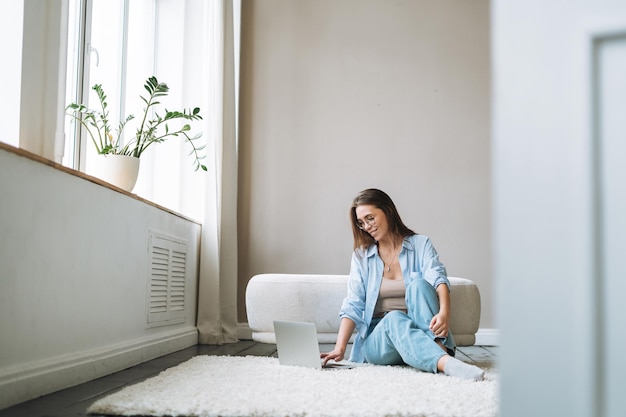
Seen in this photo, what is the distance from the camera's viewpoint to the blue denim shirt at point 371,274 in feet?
8.54

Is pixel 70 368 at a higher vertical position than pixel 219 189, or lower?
lower

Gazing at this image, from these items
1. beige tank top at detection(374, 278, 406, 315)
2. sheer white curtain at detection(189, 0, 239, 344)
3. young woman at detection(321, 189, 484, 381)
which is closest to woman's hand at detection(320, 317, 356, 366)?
young woman at detection(321, 189, 484, 381)

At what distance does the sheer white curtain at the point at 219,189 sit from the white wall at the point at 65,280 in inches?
32.4

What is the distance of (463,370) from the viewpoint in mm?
2061

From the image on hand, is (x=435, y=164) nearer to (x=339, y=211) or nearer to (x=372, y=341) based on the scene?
(x=339, y=211)

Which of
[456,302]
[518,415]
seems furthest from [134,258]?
[518,415]

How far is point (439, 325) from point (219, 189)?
5.85ft

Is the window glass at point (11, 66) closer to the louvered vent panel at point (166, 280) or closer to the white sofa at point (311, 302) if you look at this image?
the louvered vent panel at point (166, 280)

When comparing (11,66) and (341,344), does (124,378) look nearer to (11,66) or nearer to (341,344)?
(341,344)

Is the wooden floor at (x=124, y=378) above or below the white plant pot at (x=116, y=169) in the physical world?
below

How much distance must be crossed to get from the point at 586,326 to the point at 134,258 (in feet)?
7.53

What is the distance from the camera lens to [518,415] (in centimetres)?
58

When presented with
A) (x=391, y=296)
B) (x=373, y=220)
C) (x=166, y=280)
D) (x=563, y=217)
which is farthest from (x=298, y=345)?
(x=563, y=217)

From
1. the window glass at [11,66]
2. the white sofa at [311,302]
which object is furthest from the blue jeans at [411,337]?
the window glass at [11,66]
